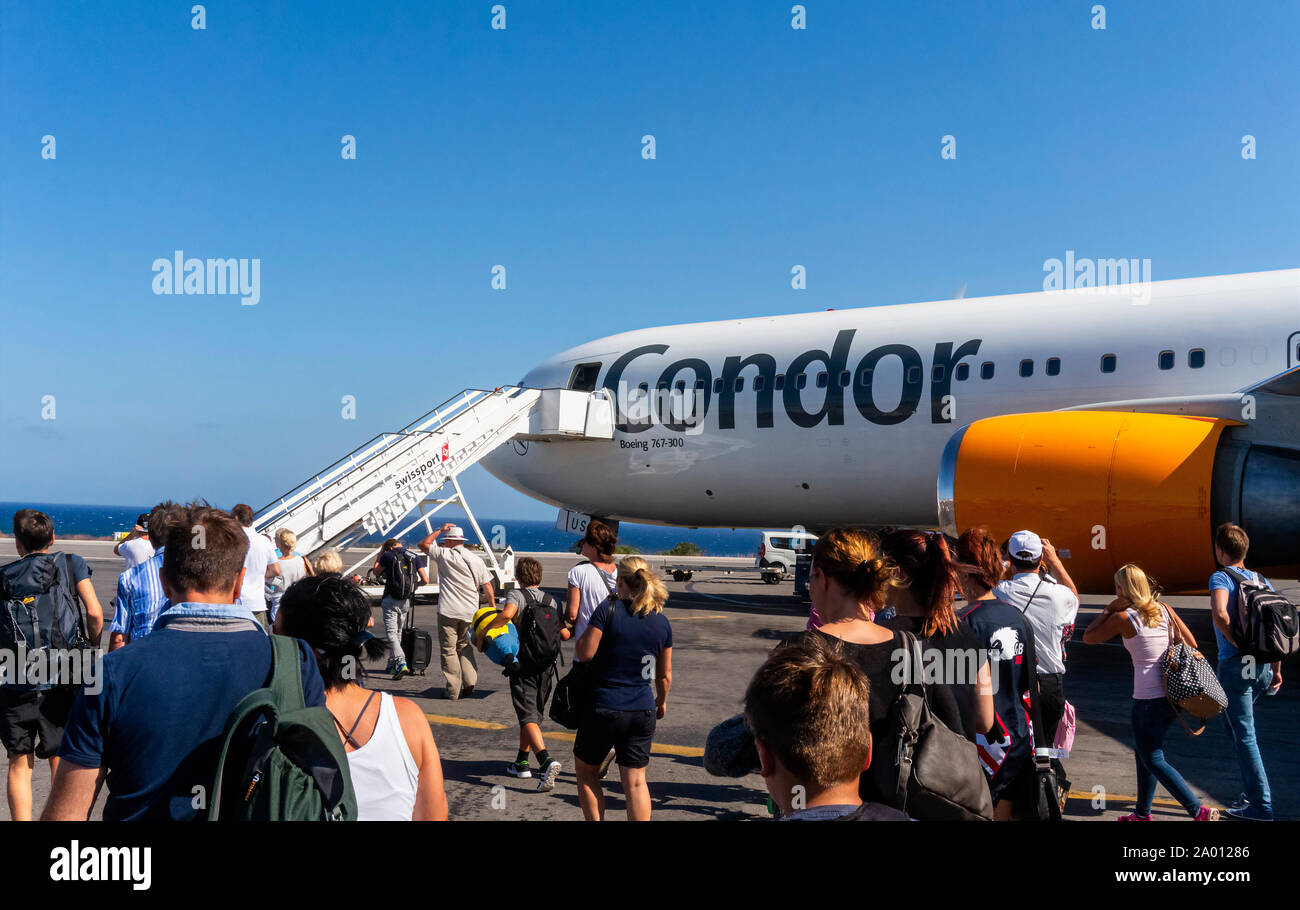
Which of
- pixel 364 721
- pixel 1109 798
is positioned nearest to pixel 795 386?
pixel 1109 798

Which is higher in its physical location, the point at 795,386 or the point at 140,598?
the point at 795,386

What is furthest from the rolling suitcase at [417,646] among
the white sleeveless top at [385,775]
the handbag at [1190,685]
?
the handbag at [1190,685]

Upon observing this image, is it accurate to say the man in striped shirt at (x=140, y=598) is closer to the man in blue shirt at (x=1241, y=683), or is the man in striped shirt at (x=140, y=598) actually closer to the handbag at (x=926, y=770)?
the handbag at (x=926, y=770)

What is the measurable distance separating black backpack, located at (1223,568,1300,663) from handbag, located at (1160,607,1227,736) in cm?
37

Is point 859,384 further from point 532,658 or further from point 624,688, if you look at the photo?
point 624,688

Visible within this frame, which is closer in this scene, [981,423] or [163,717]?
[163,717]

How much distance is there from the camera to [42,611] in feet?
17.0

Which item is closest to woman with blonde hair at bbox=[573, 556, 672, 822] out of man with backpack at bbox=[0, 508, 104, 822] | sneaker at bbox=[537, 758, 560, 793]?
sneaker at bbox=[537, 758, 560, 793]

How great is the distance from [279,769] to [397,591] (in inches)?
321

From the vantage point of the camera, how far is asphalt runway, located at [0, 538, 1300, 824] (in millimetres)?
5824

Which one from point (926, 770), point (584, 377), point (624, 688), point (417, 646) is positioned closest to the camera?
point (926, 770)

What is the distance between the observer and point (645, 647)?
16.3ft

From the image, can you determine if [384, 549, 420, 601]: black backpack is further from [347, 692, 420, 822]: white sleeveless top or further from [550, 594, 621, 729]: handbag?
[347, 692, 420, 822]: white sleeveless top
